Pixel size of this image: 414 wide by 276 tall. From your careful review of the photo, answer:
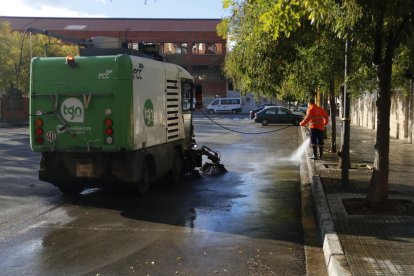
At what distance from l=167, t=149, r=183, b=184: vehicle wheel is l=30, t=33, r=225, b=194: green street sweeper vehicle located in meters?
1.87

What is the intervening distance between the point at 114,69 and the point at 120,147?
54.9 inches

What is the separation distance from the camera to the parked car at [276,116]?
4225 cm

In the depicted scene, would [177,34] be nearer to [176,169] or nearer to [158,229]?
[176,169]

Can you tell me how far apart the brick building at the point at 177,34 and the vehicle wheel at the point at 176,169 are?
208ft

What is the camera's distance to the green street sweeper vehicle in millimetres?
9523

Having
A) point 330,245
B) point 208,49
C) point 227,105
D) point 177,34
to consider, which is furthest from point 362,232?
point 208,49

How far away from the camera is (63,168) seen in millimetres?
10047

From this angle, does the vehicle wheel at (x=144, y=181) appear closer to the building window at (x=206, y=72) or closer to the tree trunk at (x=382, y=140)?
the tree trunk at (x=382, y=140)

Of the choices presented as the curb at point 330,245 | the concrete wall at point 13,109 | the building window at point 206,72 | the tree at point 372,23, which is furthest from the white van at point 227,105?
the curb at point 330,245

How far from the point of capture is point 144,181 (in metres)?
10.5

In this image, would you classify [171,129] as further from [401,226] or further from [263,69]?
[401,226]

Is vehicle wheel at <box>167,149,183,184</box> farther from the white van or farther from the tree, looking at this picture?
the white van

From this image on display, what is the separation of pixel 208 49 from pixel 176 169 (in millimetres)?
68648

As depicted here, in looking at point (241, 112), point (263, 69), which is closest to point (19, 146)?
point (263, 69)
